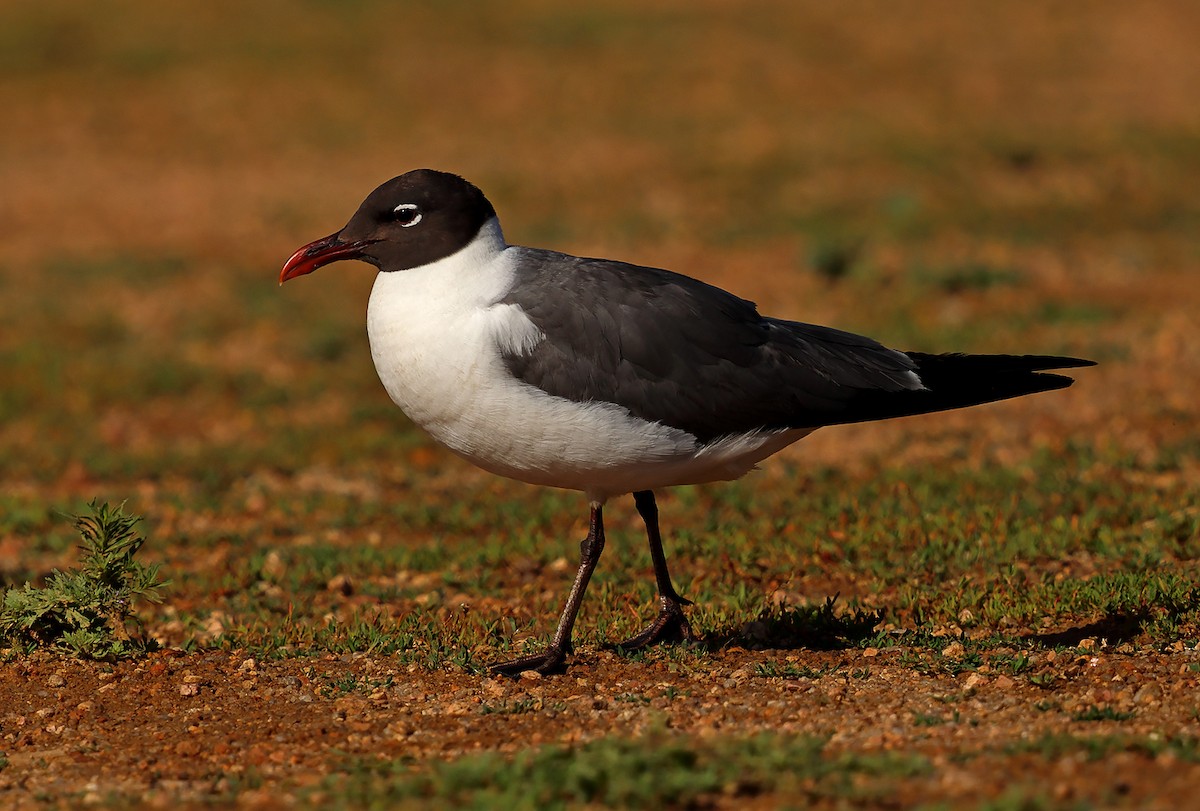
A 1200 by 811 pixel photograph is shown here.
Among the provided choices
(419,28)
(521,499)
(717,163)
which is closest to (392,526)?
(521,499)

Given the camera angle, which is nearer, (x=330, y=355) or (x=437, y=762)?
(x=437, y=762)

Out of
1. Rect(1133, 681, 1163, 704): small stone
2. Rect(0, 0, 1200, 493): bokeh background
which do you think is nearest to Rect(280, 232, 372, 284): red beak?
Rect(1133, 681, 1163, 704): small stone

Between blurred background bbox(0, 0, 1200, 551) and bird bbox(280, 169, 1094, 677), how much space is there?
3704mm

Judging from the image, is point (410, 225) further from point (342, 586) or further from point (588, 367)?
point (342, 586)

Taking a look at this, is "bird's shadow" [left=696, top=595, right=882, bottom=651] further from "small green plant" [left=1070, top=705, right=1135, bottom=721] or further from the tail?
"small green plant" [left=1070, top=705, right=1135, bottom=721]

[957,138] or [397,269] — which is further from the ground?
[957,138]

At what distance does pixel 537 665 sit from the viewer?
645 cm

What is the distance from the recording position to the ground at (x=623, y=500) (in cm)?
550

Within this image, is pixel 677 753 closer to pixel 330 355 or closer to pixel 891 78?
pixel 330 355

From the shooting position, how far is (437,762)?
5172 millimetres

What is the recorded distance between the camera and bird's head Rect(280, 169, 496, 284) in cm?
668

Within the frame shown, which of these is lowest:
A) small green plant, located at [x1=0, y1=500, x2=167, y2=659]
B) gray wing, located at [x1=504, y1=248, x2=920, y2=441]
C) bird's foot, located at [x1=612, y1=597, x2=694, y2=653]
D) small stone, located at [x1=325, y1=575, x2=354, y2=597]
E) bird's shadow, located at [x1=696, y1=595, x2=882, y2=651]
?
bird's shadow, located at [x1=696, y1=595, x2=882, y2=651]

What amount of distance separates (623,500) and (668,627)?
4021 mm

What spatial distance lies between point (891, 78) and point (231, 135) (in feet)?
33.0
